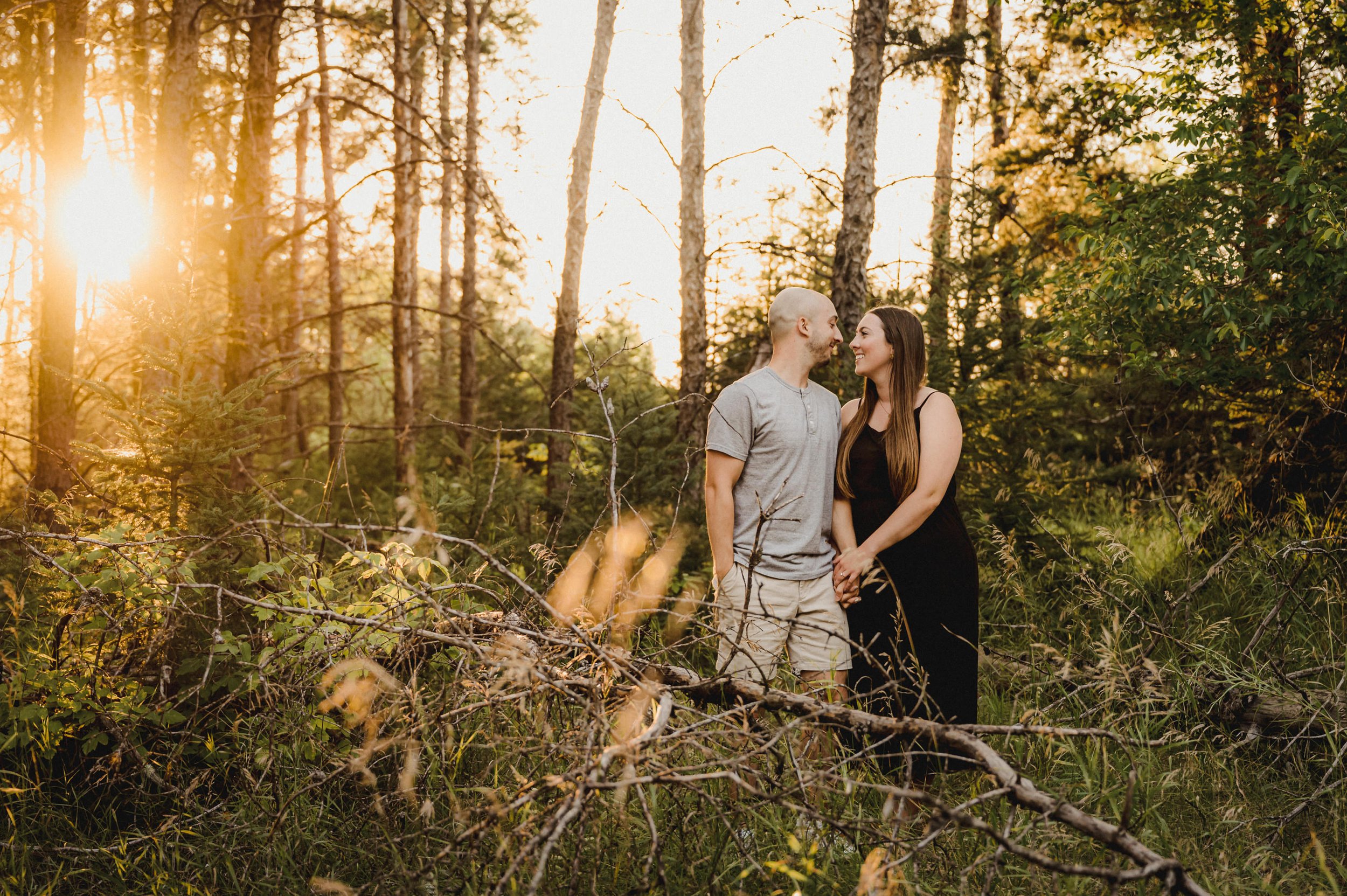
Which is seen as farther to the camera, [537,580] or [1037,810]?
[537,580]

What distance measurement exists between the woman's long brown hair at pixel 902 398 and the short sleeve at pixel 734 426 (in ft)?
1.57

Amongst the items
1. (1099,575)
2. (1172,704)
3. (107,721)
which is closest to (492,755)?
(107,721)

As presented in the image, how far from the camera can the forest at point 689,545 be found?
2570mm

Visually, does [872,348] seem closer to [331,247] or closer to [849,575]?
[849,575]

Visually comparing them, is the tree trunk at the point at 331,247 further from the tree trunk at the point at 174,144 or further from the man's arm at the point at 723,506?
the man's arm at the point at 723,506

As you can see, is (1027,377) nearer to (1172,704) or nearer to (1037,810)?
(1172,704)

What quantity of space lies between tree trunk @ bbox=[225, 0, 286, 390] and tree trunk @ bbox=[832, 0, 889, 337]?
5557mm

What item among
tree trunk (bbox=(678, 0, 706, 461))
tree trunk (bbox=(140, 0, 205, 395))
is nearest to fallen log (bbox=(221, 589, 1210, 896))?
tree trunk (bbox=(678, 0, 706, 461))

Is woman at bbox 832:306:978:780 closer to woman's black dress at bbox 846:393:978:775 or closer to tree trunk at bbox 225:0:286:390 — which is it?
woman's black dress at bbox 846:393:978:775

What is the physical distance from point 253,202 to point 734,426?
680 centimetres

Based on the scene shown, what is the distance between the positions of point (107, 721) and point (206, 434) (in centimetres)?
210

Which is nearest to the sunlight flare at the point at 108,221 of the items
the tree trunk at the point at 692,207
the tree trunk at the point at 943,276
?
the tree trunk at the point at 692,207

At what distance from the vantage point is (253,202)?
7.96 meters

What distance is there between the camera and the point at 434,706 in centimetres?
295
